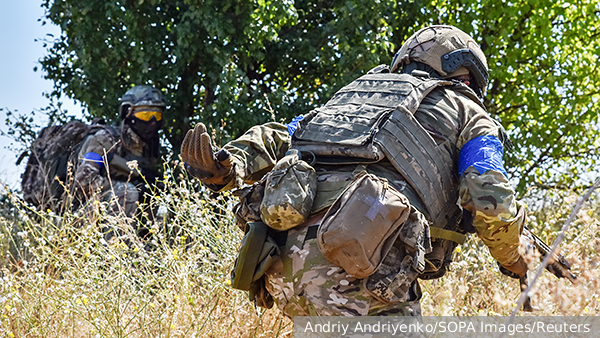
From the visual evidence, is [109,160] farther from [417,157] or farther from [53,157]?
[417,157]

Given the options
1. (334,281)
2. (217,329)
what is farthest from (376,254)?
(217,329)

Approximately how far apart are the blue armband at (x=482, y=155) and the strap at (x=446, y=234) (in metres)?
0.27

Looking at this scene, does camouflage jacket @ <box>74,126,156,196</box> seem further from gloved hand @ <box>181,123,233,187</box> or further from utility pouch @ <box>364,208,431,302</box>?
utility pouch @ <box>364,208,431,302</box>

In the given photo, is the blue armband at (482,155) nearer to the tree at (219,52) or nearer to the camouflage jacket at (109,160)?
the tree at (219,52)

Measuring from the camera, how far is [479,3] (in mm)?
7574

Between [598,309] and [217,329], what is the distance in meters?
2.16

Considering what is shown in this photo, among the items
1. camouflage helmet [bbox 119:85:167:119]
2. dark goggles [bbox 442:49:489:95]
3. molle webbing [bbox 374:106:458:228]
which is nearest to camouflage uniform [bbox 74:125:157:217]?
camouflage helmet [bbox 119:85:167:119]

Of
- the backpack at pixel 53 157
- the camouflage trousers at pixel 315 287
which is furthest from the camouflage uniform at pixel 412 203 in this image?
the backpack at pixel 53 157

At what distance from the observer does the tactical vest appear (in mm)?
3127

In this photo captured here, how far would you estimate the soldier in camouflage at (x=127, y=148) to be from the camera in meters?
7.14

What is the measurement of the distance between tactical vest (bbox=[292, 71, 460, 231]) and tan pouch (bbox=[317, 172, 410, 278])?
0.29 meters

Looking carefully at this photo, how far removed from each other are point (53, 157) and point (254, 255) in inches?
206

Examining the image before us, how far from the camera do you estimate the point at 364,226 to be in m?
2.80

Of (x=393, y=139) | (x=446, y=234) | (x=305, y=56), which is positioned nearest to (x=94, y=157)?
(x=305, y=56)
